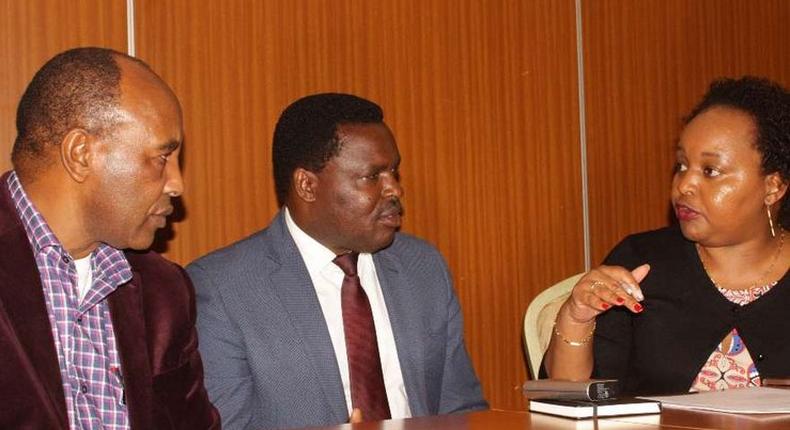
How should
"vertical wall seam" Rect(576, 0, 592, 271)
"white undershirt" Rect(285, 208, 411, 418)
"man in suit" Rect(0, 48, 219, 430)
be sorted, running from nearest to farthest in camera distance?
"man in suit" Rect(0, 48, 219, 430)
"white undershirt" Rect(285, 208, 411, 418)
"vertical wall seam" Rect(576, 0, 592, 271)

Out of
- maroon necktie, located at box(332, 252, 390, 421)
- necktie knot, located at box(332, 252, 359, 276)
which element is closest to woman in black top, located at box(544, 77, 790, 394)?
maroon necktie, located at box(332, 252, 390, 421)

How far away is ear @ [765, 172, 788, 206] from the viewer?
3391mm

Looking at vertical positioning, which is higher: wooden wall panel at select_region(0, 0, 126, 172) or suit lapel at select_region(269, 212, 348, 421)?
wooden wall panel at select_region(0, 0, 126, 172)

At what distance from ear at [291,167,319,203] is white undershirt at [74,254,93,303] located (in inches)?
37.1

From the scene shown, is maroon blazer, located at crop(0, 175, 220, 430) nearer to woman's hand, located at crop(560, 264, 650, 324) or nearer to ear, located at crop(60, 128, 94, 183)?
ear, located at crop(60, 128, 94, 183)

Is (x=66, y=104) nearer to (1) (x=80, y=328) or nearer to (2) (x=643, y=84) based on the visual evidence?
(1) (x=80, y=328)

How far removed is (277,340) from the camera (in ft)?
10.1

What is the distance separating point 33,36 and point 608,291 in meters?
1.77

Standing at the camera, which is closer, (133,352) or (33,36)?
(133,352)

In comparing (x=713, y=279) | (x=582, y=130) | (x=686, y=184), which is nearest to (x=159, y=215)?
(x=686, y=184)

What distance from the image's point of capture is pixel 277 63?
3633 mm

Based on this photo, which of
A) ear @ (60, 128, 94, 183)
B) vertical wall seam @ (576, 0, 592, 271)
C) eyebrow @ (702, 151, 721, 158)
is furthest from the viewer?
vertical wall seam @ (576, 0, 592, 271)

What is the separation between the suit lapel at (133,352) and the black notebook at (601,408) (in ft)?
2.95

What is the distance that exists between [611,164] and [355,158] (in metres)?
1.66
